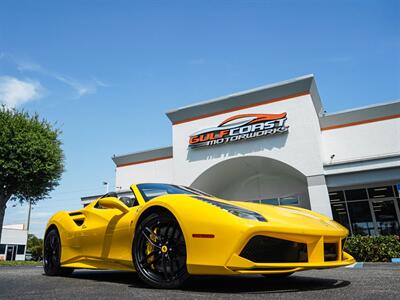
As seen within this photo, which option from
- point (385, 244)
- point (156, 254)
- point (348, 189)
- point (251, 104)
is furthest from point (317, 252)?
point (348, 189)

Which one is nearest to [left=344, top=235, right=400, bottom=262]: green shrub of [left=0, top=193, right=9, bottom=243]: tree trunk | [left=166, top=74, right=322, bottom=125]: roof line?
[left=166, top=74, right=322, bottom=125]: roof line

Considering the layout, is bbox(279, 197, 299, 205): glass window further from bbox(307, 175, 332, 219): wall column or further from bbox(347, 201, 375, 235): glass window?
bbox(307, 175, 332, 219): wall column

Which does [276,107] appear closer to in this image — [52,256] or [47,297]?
[52,256]

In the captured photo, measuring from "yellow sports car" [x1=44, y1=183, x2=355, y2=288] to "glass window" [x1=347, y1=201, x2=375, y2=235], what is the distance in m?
12.5

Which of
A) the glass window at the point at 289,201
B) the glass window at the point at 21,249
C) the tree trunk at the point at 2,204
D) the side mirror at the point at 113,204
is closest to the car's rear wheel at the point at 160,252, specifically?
the side mirror at the point at 113,204

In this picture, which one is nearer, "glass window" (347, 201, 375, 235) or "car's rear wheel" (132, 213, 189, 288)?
"car's rear wheel" (132, 213, 189, 288)

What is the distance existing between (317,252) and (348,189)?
1284 cm

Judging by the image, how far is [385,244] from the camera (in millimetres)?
9672

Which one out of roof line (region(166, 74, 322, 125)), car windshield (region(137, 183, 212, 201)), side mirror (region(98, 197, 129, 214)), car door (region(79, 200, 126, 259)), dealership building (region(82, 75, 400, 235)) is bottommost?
car door (region(79, 200, 126, 259))

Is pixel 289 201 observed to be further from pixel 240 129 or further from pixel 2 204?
pixel 2 204

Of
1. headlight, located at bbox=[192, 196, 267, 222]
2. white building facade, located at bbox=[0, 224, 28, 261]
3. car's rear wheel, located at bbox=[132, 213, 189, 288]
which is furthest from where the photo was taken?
white building facade, located at bbox=[0, 224, 28, 261]

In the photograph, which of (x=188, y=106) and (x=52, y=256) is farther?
(x=188, y=106)

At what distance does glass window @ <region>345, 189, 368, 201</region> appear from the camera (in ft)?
45.8

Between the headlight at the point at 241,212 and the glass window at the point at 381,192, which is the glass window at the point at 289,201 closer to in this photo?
the glass window at the point at 381,192
